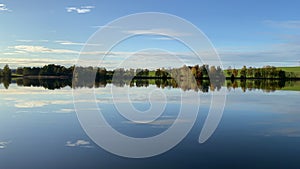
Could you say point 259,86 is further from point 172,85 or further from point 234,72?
point 234,72

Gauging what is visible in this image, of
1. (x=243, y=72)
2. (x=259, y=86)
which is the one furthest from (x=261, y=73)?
(x=259, y=86)

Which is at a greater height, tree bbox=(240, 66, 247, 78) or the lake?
tree bbox=(240, 66, 247, 78)

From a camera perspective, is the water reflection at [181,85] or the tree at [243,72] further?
the tree at [243,72]

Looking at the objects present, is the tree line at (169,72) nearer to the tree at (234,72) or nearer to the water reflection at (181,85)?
the tree at (234,72)

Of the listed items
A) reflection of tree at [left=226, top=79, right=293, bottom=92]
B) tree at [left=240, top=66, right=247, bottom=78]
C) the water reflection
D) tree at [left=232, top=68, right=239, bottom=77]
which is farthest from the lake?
tree at [left=232, top=68, right=239, bottom=77]

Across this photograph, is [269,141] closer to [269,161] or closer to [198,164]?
[269,161]

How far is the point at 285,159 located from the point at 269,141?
→ 2803mm

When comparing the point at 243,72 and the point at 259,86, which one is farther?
the point at 243,72

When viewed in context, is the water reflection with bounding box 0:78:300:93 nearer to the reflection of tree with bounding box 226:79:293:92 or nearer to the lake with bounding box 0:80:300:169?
the reflection of tree with bounding box 226:79:293:92

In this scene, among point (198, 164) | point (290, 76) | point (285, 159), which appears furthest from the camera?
point (290, 76)

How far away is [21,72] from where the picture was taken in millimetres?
145750

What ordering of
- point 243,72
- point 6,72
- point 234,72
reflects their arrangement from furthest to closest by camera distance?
point 234,72 → point 243,72 → point 6,72

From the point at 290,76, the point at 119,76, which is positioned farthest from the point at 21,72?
the point at 290,76

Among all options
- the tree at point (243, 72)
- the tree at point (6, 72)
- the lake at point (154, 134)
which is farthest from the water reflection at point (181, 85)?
the tree at point (243, 72)
